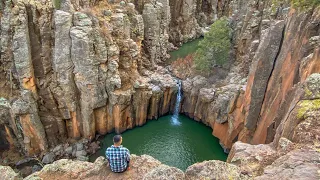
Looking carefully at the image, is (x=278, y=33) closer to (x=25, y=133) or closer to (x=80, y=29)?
(x=80, y=29)

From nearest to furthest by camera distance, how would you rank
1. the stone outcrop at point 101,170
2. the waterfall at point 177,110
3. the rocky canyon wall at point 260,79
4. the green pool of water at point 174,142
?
Answer: the stone outcrop at point 101,170 → the rocky canyon wall at point 260,79 → the green pool of water at point 174,142 → the waterfall at point 177,110

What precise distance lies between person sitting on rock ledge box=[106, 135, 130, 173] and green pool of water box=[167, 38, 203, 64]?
3140cm

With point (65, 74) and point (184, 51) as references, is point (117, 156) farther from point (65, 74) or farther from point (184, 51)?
point (184, 51)

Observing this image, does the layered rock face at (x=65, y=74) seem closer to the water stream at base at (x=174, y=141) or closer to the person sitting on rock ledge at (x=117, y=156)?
the water stream at base at (x=174, y=141)

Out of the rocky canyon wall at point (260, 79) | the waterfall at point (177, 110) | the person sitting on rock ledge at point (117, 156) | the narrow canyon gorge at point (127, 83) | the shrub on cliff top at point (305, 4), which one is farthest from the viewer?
the waterfall at point (177, 110)

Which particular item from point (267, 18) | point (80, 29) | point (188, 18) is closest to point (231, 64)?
point (267, 18)

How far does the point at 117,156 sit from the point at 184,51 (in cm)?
4072

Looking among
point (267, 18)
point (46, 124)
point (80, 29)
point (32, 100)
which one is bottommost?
point (46, 124)

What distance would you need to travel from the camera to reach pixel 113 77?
1032 inches

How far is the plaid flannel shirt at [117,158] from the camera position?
9.41m

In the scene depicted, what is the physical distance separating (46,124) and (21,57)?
6.76 meters

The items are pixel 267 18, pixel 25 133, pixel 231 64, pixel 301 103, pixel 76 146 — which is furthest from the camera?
pixel 231 64

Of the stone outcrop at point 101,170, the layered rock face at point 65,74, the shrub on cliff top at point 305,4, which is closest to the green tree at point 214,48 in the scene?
the layered rock face at point 65,74

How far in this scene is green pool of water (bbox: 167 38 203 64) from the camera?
43625 mm
